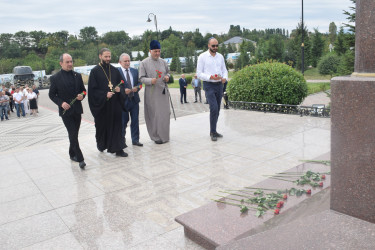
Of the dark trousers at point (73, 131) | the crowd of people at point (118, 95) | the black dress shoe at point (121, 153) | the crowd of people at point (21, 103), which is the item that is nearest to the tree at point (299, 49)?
the crowd of people at point (21, 103)

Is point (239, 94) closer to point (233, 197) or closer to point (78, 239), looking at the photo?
point (233, 197)

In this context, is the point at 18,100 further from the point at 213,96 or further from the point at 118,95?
the point at 213,96

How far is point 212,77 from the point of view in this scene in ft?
22.1

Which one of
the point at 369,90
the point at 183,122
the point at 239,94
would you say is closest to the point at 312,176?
the point at 369,90

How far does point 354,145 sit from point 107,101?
458 cm

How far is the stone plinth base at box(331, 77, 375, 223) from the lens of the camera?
241cm

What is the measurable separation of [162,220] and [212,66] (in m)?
4.02

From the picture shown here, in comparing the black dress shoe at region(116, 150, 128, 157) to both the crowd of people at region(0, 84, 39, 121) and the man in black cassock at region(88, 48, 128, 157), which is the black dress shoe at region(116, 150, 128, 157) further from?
the crowd of people at region(0, 84, 39, 121)

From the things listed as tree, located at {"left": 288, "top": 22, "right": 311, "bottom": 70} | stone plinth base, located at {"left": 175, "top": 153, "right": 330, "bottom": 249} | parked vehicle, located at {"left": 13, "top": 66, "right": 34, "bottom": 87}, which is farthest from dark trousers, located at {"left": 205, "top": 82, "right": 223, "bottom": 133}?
parked vehicle, located at {"left": 13, "top": 66, "right": 34, "bottom": 87}

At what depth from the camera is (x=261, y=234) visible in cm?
267

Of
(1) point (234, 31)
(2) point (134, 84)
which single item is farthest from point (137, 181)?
(1) point (234, 31)

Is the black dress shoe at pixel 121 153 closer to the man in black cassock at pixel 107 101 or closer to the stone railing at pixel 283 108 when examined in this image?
the man in black cassock at pixel 107 101

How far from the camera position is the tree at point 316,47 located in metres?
43.3

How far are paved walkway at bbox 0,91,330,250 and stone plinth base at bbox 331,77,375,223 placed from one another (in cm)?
141
